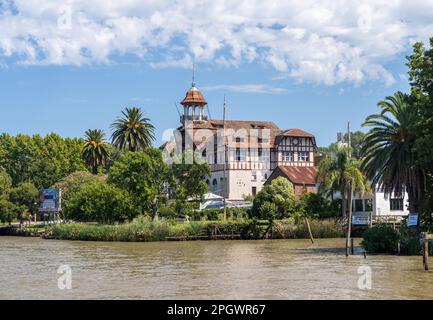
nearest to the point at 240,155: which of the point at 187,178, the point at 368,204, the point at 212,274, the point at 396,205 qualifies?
the point at 187,178

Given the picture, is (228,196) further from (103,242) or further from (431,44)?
(431,44)

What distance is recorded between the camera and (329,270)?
121 ft

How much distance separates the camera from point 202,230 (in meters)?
71.1

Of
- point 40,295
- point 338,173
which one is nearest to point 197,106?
point 338,173

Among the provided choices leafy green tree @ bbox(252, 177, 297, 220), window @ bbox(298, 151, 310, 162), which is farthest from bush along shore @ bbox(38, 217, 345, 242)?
window @ bbox(298, 151, 310, 162)

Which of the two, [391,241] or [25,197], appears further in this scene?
[25,197]

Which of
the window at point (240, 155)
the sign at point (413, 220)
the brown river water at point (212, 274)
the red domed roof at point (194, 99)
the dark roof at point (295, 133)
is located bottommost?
the brown river water at point (212, 274)

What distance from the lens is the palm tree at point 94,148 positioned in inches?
4156

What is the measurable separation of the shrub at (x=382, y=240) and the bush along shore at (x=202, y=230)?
74.5 feet

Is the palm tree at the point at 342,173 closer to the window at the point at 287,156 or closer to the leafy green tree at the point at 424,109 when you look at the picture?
the leafy green tree at the point at 424,109

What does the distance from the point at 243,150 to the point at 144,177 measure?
30237mm

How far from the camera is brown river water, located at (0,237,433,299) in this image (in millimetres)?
28547

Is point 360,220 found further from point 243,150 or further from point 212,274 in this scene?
point 243,150

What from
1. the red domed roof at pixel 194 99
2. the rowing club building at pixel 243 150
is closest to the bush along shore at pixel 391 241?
the rowing club building at pixel 243 150
